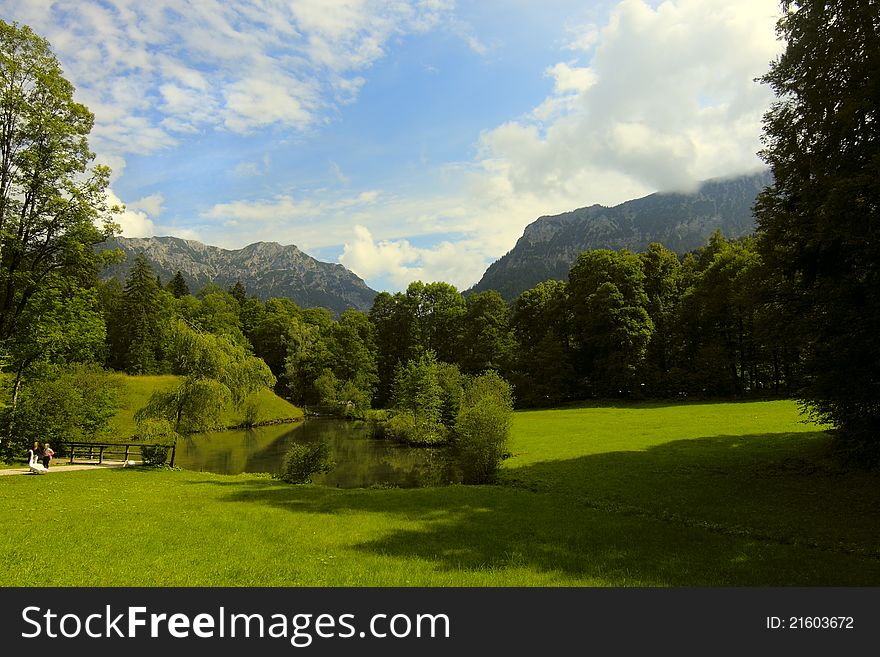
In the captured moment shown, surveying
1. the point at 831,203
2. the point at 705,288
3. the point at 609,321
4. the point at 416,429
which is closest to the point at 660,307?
the point at 705,288

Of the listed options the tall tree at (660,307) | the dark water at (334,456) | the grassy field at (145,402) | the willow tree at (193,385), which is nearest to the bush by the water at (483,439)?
the dark water at (334,456)

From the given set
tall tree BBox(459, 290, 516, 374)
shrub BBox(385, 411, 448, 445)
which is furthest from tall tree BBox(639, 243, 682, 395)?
shrub BBox(385, 411, 448, 445)

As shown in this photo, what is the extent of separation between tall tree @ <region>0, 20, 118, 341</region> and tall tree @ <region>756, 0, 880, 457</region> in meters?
31.6

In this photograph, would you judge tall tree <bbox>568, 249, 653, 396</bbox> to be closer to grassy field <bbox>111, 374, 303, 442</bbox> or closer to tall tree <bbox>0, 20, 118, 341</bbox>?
grassy field <bbox>111, 374, 303, 442</bbox>

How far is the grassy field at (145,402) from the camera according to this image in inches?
1874

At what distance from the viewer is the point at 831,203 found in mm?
13133

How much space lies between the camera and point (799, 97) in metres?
Result: 17.0

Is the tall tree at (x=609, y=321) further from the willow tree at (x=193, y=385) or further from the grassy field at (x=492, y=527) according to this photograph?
the willow tree at (x=193, y=385)

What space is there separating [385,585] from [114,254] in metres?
25.4

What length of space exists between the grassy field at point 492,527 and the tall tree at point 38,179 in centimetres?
1012

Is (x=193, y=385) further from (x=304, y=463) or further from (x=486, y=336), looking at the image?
(x=486, y=336)

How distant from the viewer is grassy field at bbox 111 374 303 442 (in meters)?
47.6

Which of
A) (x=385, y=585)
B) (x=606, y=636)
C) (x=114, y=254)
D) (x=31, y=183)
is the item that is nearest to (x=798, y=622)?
(x=606, y=636)

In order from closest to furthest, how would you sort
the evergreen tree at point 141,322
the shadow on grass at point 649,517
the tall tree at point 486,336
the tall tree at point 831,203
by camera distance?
the shadow on grass at point 649,517 < the tall tree at point 831,203 < the tall tree at point 486,336 < the evergreen tree at point 141,322
